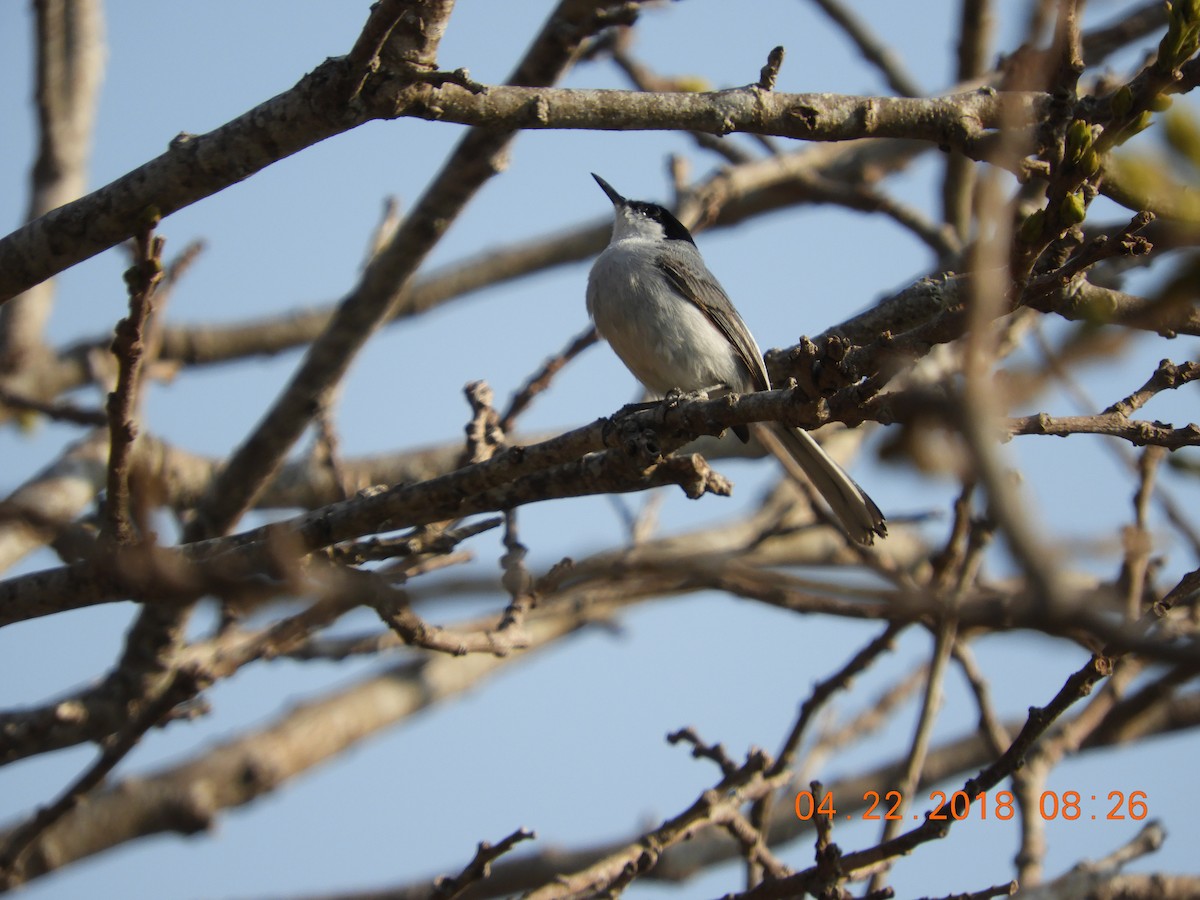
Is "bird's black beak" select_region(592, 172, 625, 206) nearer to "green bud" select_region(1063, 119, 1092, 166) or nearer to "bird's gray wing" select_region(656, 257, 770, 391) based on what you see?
"bird's gray wing" select_region(656, 257, 770, 391)

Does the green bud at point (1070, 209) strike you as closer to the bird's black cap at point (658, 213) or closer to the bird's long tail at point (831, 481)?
the bird's long tail at point (831, 481)

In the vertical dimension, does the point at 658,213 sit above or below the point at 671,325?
above

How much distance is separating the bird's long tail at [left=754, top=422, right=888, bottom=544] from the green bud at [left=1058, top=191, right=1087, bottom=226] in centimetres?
143

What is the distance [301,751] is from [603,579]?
4.43m

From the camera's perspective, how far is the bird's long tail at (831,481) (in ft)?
12.3

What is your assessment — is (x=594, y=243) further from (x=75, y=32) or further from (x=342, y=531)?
(x=342, y=531)

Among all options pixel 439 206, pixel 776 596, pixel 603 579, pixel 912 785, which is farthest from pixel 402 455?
pixel 603 579

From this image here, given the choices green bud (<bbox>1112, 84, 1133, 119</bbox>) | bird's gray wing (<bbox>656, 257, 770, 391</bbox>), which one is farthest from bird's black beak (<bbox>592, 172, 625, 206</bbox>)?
green bud (<bbox>1112, 84, 1133, 119</bbox>)

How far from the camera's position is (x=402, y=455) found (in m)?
5.59

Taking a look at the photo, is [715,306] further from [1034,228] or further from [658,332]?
[1034,228]

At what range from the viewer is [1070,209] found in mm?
2211

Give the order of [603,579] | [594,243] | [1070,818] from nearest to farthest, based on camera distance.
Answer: [603,579] → [1070,818] → [594,243]

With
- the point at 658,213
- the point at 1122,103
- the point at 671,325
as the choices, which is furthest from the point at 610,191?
the point at 1122,103

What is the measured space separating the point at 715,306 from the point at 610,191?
1.72 meters
